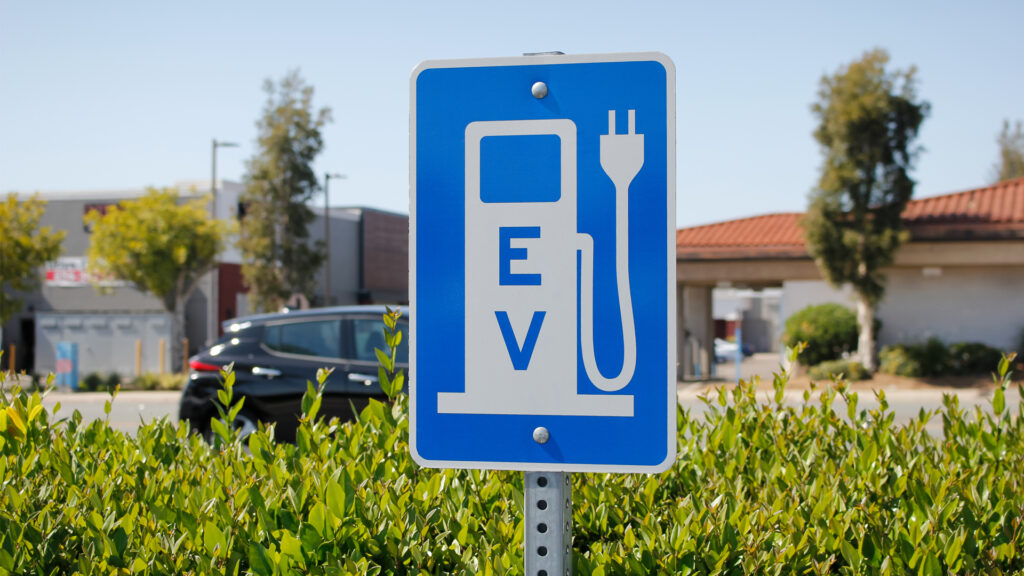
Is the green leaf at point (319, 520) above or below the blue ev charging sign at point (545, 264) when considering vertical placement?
below

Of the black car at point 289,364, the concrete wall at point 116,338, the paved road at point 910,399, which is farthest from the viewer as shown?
the concrete wall at point 116,338

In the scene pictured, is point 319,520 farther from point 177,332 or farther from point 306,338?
point 177,332

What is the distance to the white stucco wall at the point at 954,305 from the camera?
23.1 metres

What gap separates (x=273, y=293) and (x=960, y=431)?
3110 cm

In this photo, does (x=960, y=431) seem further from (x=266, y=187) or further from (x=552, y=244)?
(x=266, y=187)

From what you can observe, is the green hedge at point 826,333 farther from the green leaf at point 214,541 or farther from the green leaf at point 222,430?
the green leaf at point 214,541

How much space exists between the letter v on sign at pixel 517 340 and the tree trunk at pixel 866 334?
72.8 feet

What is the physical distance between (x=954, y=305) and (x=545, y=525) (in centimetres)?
2438

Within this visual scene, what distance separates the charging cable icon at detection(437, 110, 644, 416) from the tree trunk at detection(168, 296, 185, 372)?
27.3 meters

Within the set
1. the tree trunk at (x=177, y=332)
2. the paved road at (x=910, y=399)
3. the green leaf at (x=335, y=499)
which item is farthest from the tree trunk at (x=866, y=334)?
the green leaf at (x=335, y=499)

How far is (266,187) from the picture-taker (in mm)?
33031

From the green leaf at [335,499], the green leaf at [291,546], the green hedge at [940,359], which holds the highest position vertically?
the green leaf at [335,499]

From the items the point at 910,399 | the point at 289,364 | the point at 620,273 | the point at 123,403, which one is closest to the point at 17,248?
the point at 123,403

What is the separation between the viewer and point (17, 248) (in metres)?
28.7
